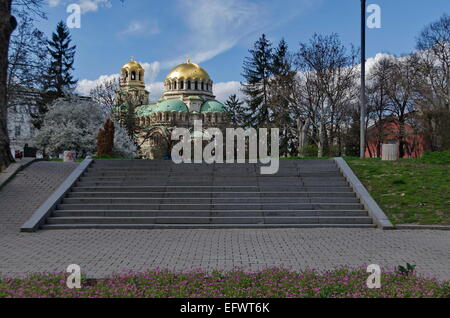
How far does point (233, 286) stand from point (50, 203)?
9.36 meters

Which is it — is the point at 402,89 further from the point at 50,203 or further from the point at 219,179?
the point at 50,203

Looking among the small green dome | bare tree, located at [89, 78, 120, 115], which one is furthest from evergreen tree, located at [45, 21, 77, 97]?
the small green dome

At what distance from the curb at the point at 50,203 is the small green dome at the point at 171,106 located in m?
64.6

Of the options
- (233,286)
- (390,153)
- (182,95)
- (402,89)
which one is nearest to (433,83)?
(402,89)

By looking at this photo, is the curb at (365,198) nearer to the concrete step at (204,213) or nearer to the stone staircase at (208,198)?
the stone staircase at (208,198)

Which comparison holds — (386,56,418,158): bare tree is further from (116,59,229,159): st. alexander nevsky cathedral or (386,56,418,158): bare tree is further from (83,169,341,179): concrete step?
(116,59,229,159): st. alexander nevsky cathedral

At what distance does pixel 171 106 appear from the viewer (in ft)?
265

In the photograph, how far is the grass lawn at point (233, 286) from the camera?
16.5 feet

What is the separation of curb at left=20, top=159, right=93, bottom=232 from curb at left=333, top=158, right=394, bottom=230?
9.74 meters

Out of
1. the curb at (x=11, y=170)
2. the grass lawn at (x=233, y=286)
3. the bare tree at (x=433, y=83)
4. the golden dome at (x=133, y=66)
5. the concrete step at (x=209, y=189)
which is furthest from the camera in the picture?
the golden dome at (x=133, y=66)

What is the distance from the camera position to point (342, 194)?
46.5 ft

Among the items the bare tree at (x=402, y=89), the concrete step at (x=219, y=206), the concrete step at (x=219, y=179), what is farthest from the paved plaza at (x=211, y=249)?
the bare tree at (x=402, y=89)

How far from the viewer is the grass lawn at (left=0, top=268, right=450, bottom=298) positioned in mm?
5043
